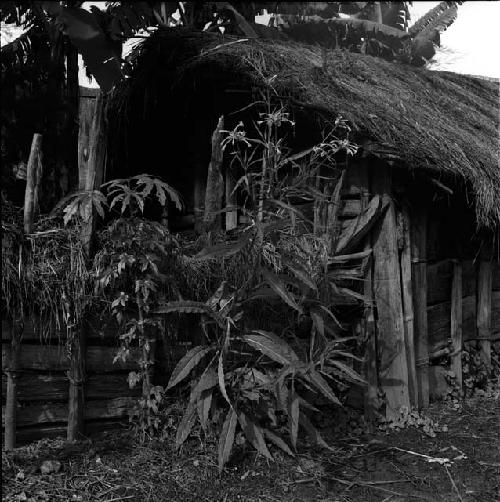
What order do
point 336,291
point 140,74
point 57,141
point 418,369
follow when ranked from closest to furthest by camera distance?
point 336,291, point 418,369, point 140,74, point 57,141

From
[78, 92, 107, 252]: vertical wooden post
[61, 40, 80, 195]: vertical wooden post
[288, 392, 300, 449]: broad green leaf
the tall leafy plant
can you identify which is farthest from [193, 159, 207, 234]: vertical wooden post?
[61, 40, 80, 195]: vertical wooden post

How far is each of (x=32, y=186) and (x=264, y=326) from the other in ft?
5.75

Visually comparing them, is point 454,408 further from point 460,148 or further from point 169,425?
point 169,425

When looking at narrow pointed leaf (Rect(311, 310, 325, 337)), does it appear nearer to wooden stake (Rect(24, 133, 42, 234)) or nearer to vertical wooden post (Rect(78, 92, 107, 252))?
vertical wooden post (Rect(78, 92, 107, 252))

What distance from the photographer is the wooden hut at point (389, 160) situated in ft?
15.1

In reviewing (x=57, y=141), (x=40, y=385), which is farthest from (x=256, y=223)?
(x=57, y=141)

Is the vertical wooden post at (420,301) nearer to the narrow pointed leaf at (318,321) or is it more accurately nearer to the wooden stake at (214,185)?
the narrow pointed leaf at (318,321)

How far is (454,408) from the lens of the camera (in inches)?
202

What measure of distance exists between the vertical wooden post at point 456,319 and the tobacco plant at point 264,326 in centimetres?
181

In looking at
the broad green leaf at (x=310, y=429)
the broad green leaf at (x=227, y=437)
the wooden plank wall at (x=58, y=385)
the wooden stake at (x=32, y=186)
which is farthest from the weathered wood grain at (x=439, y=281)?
the wooden stake at (x=32, y=186)

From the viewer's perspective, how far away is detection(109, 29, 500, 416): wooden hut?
4602mm

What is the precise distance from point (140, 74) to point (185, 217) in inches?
59.5

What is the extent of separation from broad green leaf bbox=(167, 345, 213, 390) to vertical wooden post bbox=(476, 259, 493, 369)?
3487 mm

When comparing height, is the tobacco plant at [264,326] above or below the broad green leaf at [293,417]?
above
